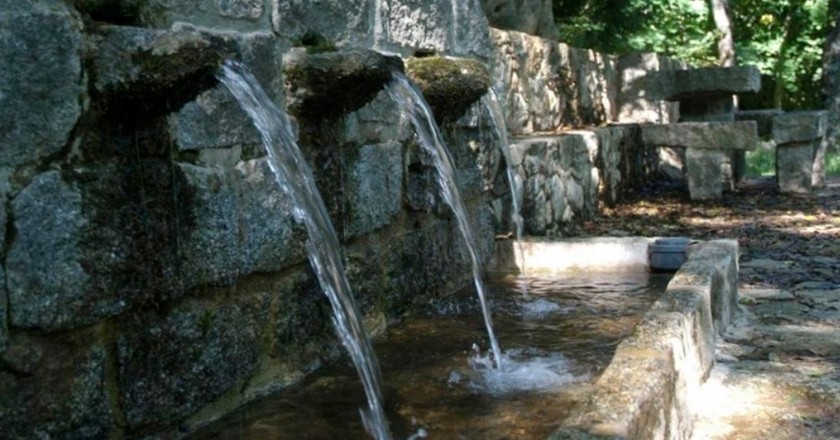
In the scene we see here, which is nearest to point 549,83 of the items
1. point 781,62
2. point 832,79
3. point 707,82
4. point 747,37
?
point 707,82

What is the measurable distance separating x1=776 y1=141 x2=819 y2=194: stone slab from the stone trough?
5176 mm

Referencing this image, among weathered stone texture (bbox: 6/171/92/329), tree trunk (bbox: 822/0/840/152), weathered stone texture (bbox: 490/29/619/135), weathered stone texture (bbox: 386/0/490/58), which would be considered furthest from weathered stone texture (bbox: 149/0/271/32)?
tree trunk (bbox: 822/0/840/152)

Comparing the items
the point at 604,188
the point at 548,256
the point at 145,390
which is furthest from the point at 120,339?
the point at 604,188

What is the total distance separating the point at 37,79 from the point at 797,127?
8.73 metres

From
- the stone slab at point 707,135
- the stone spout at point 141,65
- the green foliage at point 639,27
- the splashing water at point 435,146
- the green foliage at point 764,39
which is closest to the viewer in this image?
the stone spout at point 141,65

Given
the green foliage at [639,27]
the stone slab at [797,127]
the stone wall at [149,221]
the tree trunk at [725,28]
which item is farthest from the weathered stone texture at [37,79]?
the tree trunk at [725,28]

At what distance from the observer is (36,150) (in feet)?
6.70

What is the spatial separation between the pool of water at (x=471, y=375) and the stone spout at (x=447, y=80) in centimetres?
90

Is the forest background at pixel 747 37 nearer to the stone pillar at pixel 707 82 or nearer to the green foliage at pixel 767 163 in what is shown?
the green foliage at pixel 767 163

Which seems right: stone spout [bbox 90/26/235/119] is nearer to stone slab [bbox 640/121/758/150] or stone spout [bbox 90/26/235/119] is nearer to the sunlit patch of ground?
the sunlit patch of ground

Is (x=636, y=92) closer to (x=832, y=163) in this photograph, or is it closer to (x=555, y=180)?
(x=555, y=180)

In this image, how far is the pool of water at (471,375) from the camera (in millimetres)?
2625

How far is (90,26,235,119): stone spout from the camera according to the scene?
2.18 m

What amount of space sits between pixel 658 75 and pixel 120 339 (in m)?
7.81
